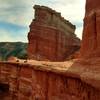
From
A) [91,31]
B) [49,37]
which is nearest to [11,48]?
[49,37]

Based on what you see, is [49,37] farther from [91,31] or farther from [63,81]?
[91,31]

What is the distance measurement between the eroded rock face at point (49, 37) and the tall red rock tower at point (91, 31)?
30.7 metres

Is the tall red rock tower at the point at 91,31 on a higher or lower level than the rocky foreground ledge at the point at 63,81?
higher

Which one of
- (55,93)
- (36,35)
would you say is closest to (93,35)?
(55,93)

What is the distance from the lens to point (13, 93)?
2430cm

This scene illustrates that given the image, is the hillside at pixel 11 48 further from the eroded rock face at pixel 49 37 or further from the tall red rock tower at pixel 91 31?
the tall red rock tower at pixel 91 31

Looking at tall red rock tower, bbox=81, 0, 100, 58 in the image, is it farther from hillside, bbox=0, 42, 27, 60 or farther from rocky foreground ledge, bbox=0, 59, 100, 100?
hillside, bbox=0, 42, 27, 60

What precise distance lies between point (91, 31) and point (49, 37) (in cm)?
3482

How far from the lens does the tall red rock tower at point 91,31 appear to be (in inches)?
419

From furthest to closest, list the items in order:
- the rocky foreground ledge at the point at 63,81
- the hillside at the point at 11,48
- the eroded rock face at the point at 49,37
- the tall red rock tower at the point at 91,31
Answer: the hillside at the point at 11,48, the eroded rock face at the point at 49,37, the tall red rock tower at the point at 91,31, the rocky foreground ledge at the point at 63,81

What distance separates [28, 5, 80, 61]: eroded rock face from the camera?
44219mm

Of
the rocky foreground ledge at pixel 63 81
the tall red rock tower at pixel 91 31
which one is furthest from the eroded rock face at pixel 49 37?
the tall red rock tower at pixel 91 31

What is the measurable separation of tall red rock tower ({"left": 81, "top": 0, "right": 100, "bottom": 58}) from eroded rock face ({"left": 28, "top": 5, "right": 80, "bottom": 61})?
101 ft

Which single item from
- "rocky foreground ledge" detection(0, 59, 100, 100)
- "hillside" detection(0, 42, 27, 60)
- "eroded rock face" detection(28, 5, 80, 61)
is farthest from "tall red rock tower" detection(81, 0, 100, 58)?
"hillside" detection(0, 42, 27, 60)
